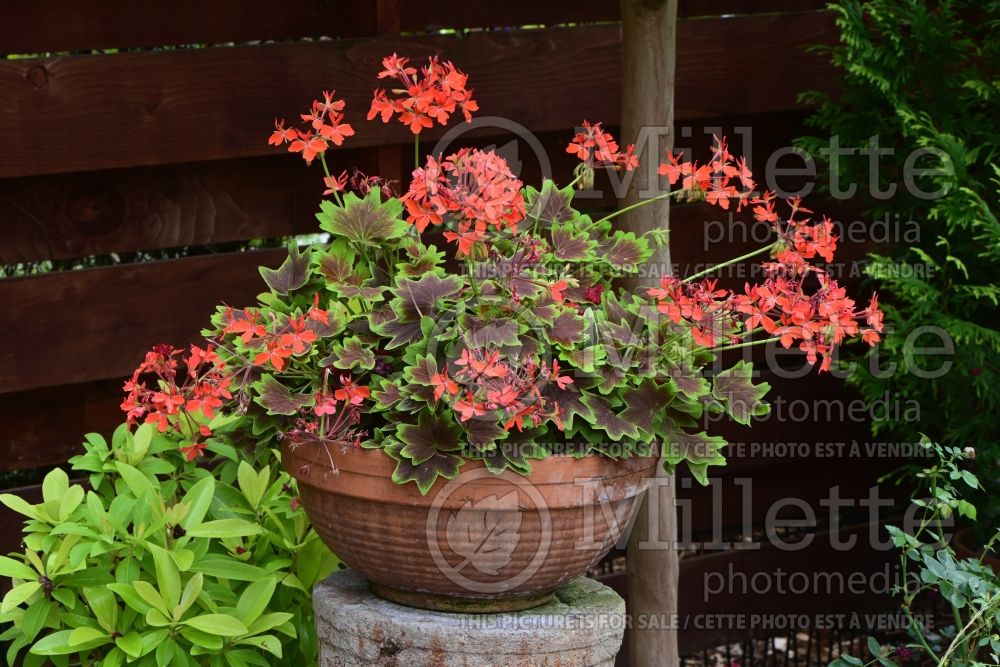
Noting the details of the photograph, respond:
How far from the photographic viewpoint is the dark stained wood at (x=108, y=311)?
2.60 meters

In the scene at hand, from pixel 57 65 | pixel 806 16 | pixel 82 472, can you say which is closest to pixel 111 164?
pixel 57 65

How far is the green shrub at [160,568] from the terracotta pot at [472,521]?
0.94 ft

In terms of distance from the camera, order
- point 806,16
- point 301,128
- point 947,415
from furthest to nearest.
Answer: point 806,16 < point 947,415 < point 301,128

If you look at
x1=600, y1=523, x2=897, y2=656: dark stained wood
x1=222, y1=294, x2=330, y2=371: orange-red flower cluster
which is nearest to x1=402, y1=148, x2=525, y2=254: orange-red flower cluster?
x1=222, y1=294, x2=330, y2=371: orange-red flower cluster

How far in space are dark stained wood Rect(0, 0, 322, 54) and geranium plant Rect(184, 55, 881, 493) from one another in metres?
0.76

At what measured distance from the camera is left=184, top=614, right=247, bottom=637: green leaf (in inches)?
82.9

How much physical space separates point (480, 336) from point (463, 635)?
19.1 inches

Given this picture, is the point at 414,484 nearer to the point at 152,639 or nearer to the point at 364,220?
the point at 364,220

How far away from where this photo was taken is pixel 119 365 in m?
2.72

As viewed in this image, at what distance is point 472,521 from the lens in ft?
6.31

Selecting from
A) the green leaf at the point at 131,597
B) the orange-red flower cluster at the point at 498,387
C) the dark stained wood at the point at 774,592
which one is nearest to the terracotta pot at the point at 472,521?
the orange-red flower cluster at the point at 498,387

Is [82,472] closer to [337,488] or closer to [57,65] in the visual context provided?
[57,65]

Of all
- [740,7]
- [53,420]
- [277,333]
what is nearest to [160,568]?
[277,333]

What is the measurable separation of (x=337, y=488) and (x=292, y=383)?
21 centimetres
